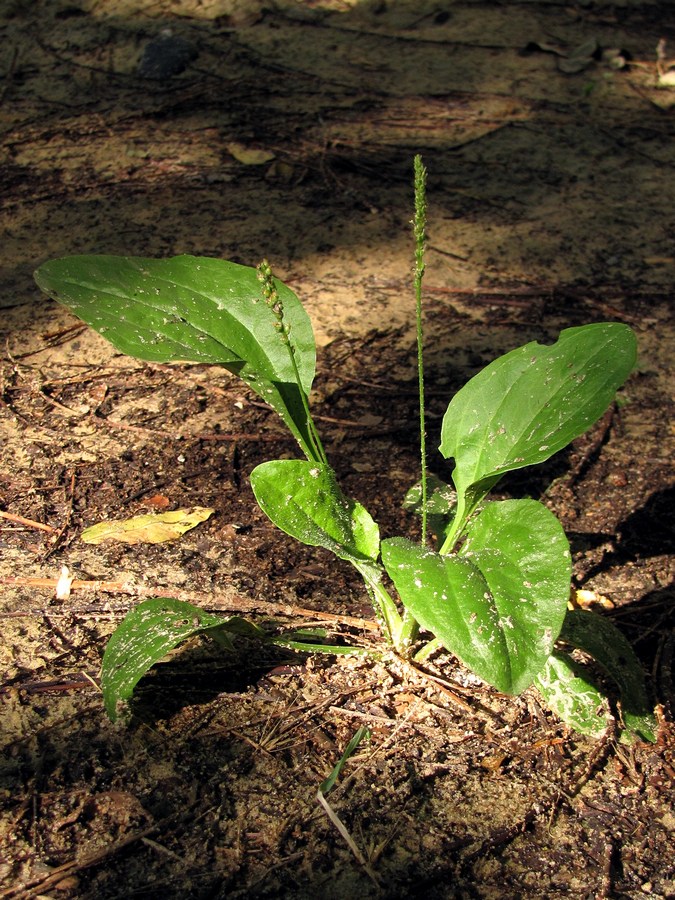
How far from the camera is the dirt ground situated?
1345 mm

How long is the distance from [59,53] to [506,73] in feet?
7.27

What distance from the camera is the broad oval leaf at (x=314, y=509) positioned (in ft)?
4.73

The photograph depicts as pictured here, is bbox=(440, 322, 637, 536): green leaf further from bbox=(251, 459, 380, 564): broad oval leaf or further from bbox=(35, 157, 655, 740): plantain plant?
bbox=(251, 459, 380, 564): broad oval leaf

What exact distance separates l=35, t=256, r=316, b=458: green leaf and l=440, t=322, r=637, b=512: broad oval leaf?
309 mm

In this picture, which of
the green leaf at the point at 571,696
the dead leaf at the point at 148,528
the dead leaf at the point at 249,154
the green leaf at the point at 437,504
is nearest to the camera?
the green leaf at the point at 571,696

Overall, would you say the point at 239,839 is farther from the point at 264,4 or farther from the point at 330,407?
the point at 264,4

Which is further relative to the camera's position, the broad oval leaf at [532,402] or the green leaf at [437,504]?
the green leaf at [437,504]

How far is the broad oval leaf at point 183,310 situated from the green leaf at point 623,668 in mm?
697

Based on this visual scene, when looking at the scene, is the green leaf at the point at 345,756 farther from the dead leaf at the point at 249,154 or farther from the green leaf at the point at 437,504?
the dead leaf at the point at 249,154

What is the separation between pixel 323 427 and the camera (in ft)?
7.34

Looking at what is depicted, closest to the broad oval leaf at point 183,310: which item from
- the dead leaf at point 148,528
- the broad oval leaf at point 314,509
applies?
the broad oval leaf at point 314,509

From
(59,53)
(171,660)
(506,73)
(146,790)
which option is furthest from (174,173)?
(146,790)

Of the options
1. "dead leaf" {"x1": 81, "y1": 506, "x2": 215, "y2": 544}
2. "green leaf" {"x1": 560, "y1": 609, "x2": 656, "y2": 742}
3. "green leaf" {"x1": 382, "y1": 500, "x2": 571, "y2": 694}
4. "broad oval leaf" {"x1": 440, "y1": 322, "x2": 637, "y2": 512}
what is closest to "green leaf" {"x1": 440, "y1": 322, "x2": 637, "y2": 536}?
"broad oval leaf" {"x1": 440, "y1": 322, "x2": 637, "y2": 512}

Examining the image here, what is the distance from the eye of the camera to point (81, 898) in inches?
48.3
